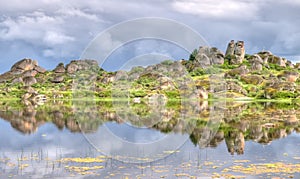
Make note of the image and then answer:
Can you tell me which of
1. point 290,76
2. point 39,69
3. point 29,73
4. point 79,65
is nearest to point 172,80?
point 290,76

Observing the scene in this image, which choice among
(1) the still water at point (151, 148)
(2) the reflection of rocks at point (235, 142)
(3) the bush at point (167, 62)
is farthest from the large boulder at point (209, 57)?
(2) the reflection of rocks at point (235, 142)

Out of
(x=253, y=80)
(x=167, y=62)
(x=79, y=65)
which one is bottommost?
(x=253, y=80)

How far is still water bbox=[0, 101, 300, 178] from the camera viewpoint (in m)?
17.3

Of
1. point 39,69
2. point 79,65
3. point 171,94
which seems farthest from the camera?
point 39,69

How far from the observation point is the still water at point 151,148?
1729cm

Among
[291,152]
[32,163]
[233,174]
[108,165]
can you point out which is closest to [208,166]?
[233,174]

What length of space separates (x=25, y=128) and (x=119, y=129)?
7.67 m

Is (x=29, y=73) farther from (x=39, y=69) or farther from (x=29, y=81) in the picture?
(x=29, y=81)

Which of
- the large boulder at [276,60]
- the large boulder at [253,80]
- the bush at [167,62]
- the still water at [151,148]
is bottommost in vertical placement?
the still water at [151,148]

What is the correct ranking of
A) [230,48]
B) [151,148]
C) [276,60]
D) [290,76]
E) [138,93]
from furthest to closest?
1. [230,48]
2. [276,60]
3. [290,76]
4. [138,93]
5. [151,148]

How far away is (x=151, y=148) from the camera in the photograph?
940 inches

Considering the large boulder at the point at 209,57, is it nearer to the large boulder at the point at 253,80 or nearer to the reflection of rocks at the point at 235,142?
the large boulder at the point at 253,80

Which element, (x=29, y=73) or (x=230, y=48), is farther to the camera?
(x=230, y=48)

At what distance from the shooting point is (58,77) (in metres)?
117
